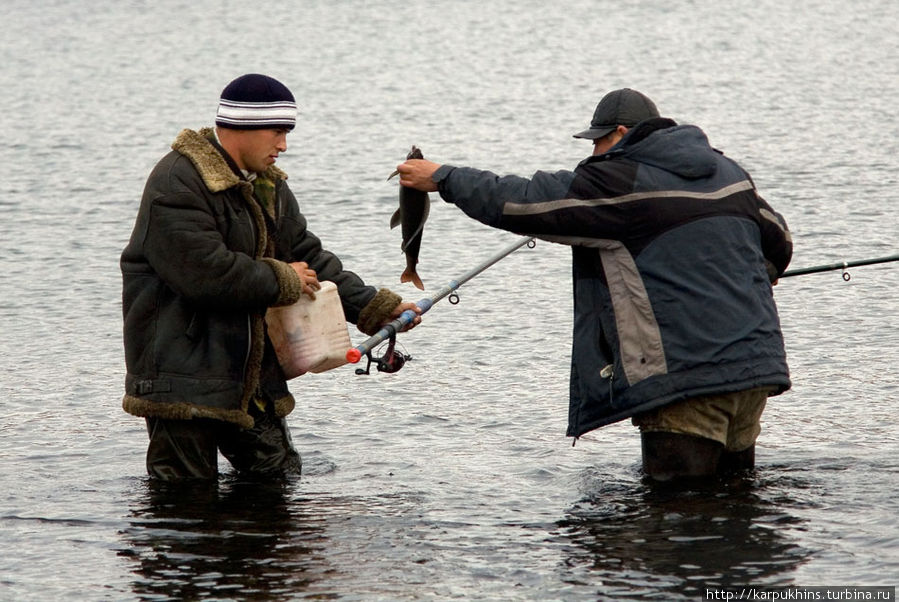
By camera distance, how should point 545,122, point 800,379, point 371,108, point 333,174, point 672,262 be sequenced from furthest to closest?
point 371,108 → point 545,122 → point 333,174 → point 800,379 → point 672,262

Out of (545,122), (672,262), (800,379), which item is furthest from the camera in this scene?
(545,122)

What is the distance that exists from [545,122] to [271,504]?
13.7m

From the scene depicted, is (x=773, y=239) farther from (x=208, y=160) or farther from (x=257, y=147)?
(x=208, y=160)

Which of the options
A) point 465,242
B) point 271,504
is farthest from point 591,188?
point 465,242

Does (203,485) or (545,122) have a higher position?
(545,122)

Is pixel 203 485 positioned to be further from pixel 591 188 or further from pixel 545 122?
pixel 545 122

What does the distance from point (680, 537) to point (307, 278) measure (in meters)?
1.80

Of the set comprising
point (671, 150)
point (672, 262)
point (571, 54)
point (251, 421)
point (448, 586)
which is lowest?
point (448, 586)

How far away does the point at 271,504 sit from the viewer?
6.18m

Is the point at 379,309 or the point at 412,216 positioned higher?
the point at 412,216

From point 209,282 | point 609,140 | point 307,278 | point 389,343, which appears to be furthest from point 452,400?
point 209,282

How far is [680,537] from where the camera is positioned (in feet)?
18.1

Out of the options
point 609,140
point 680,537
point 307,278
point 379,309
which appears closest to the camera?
point 680,537

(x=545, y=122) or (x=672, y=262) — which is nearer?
(x=672, y=262)
